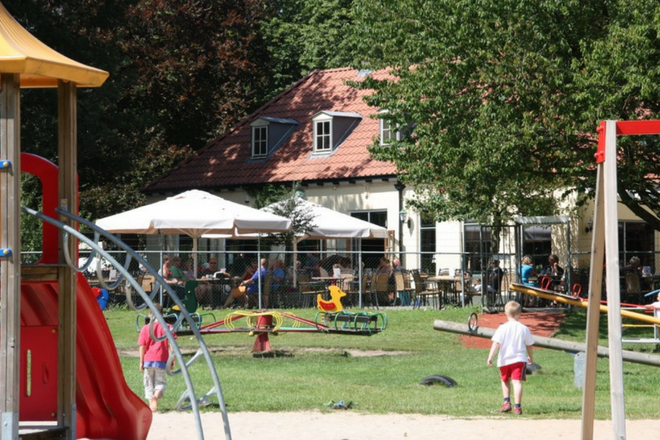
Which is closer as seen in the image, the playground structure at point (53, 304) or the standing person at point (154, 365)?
the playground structure at point (53, 304)

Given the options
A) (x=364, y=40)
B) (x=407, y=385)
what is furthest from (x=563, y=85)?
(x=407, y=385)

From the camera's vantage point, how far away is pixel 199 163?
42719 millimetres

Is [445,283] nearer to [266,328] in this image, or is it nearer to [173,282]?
[173,282]

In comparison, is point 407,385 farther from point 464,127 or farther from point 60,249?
point 464,127

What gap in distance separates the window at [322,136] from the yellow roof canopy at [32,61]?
31344 millimetres

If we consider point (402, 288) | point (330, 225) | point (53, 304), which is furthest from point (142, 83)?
point (53, 304)

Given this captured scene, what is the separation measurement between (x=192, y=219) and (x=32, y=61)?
19.0m

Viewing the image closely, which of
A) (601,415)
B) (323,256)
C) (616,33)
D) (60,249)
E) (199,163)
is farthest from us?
(199,163)

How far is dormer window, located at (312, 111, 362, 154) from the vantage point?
40.2 m

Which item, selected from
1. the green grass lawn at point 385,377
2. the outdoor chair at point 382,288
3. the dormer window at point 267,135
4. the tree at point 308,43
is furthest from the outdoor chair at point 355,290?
the tree at point 308,43

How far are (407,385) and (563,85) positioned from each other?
29.8 feet

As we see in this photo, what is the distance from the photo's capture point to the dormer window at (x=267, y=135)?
41625 millimetres

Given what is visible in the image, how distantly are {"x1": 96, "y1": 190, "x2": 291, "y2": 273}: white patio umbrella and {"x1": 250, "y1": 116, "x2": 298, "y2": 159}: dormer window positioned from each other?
12991 mm

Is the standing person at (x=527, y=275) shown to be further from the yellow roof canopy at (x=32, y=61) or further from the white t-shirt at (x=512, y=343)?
the yellow roof canopy at (x=32, y=61)
